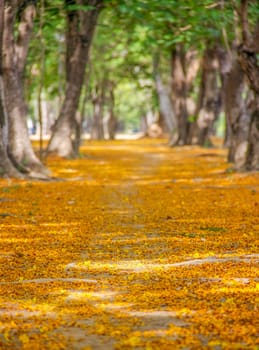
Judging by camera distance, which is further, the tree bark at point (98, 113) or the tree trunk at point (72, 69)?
the tree bark at point (98, 113)

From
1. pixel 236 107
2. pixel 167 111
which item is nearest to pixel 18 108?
pixel 236 107

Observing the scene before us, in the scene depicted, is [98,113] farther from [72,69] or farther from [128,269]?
[128,269]

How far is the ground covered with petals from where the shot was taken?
196 inches

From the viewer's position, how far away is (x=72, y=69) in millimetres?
26578

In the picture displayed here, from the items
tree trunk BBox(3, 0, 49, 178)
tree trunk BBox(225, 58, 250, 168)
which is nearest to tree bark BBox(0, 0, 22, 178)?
tree trunk BBox(3, 0, 49, 178)

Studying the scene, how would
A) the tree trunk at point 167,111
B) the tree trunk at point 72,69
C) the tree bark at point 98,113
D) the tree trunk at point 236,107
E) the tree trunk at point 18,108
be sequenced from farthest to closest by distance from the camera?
the tree bark at point 98,113 < the tree trunk at point 167,111 < the tree trunk at point 72,69 < the tree trunk at point 236,107 < the tree trunk at point 18,108

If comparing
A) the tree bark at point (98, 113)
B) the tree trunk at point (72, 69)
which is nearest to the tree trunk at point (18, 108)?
the tree trunk at point (72, 69)

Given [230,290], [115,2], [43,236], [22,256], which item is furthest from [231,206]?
[115,2]

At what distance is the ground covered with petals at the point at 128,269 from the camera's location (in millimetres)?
4969

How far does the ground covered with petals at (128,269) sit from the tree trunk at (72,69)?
11.5m

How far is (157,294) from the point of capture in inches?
241

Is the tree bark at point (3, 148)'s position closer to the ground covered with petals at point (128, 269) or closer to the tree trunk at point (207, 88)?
the ground covered with petals at point (128, 269)

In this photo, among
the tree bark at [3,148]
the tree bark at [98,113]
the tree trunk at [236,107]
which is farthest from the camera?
the tree bark at [98,113]

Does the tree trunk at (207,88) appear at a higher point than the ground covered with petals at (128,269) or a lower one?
higher
